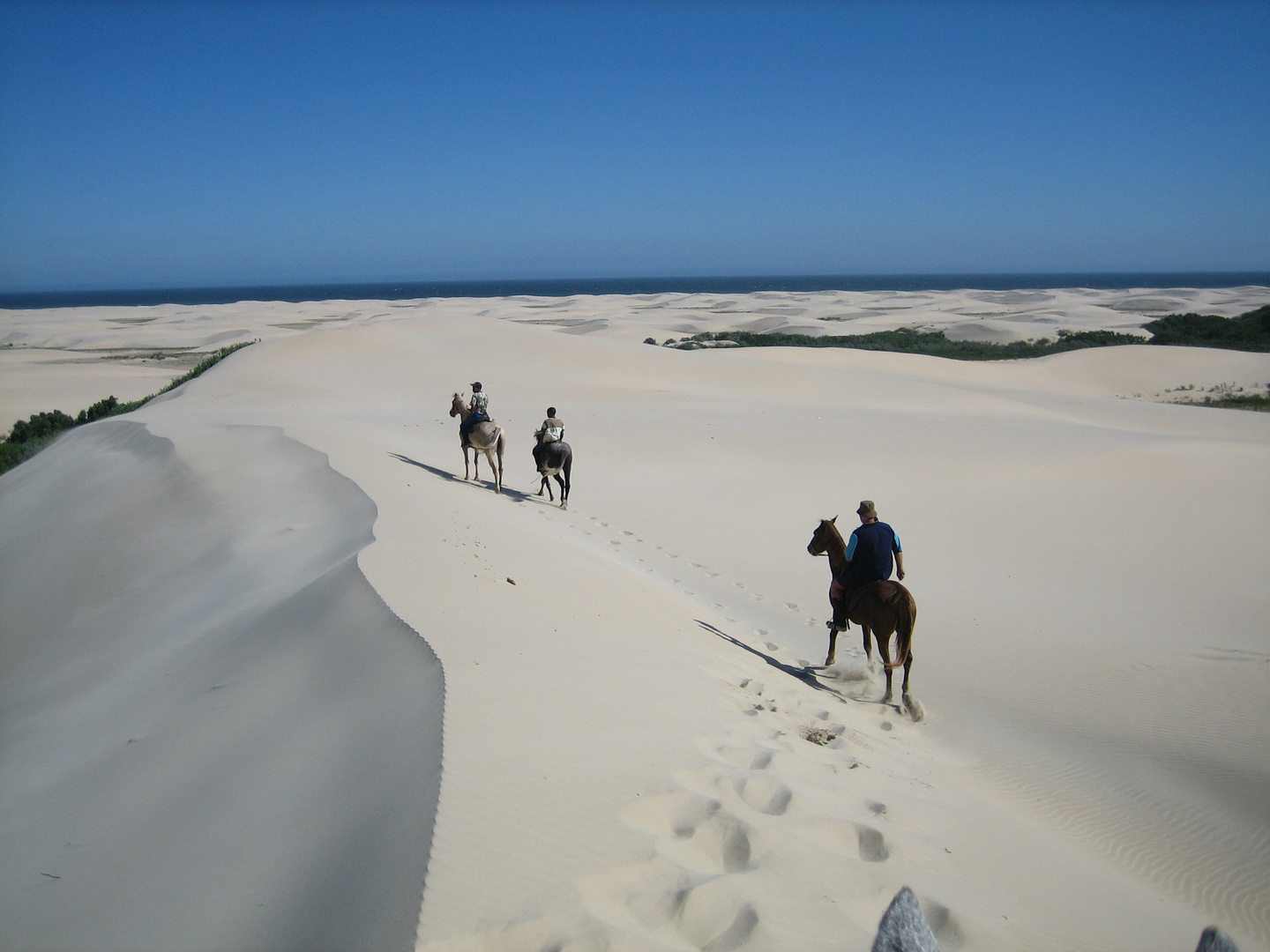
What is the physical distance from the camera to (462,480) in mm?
13633

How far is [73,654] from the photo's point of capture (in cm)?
751

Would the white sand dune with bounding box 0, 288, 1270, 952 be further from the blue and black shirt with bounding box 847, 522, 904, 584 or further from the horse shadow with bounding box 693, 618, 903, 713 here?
the blue and black shirt with bounding box 847, 522, 904, 584

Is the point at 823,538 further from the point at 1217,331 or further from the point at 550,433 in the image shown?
the point at 1217,331

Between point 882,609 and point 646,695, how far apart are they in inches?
101

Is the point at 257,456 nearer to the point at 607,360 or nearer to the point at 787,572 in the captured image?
the point at 787,572

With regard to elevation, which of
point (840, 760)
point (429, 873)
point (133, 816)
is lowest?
point (840, 760)

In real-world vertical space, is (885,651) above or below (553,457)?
below

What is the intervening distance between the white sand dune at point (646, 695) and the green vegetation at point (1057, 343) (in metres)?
22.4

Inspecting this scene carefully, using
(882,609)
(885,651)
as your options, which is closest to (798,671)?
(885,651)

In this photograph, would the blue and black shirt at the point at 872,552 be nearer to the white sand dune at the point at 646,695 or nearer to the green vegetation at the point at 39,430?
the white sand dune at the point at 646,695

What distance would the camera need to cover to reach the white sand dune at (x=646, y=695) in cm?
334

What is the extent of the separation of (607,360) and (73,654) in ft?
71.8

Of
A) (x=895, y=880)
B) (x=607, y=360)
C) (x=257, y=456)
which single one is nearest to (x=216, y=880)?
(x=895, y=880)

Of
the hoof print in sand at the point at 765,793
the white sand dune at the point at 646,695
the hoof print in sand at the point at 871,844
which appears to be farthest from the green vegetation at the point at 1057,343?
the hoof print in sand at the point at 871,844
